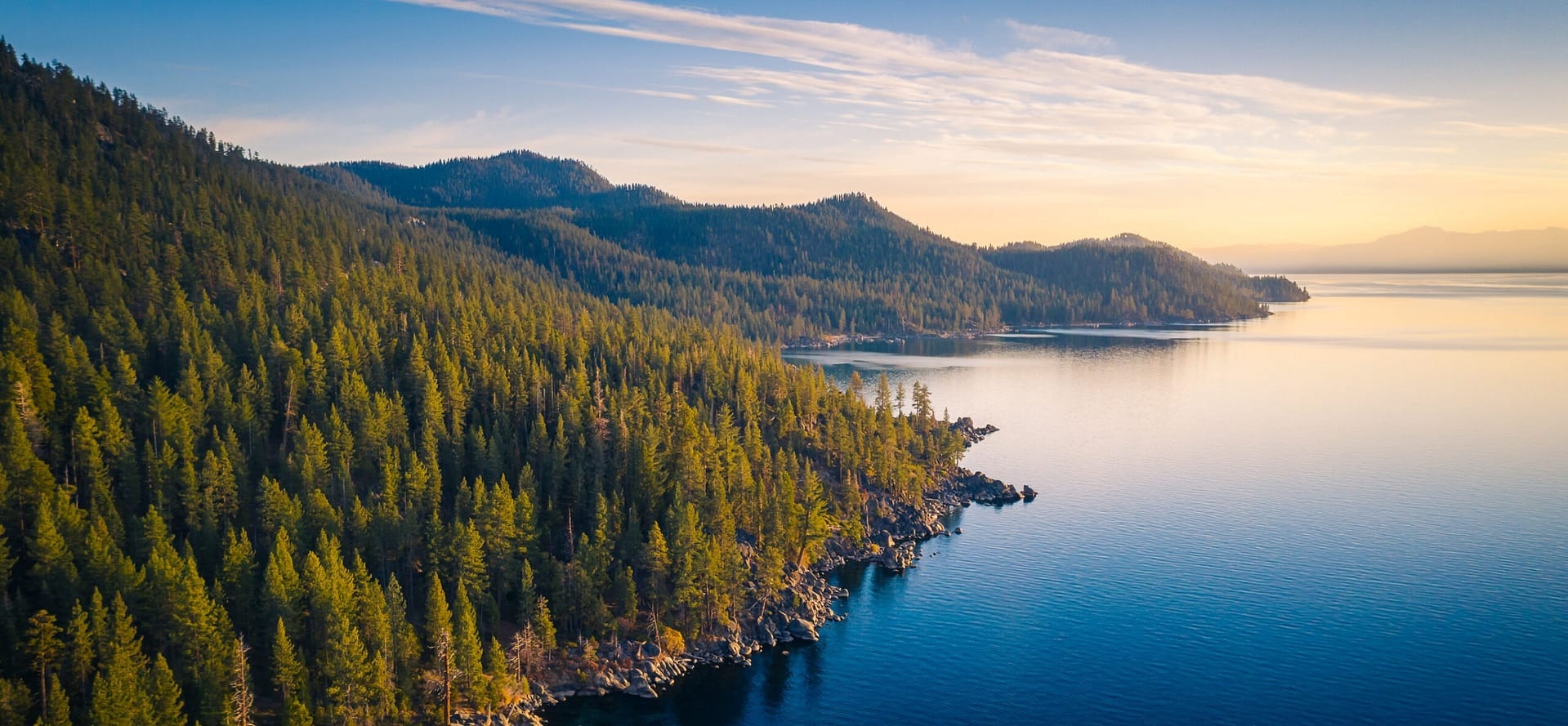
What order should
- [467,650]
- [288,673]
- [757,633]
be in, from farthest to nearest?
[757,633], [467,650], [288,673]

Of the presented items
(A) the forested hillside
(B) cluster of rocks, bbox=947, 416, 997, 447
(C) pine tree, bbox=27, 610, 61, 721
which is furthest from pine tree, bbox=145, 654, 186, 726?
(B) cluster of rocks, bbox=947, 416, 997, 447

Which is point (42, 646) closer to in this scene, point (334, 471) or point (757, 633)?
point (334, 471)

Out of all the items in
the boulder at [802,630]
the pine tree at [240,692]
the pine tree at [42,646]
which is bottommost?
the boulder at [802,630]

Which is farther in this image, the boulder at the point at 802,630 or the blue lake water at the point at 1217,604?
the boulder at the point at 802,630

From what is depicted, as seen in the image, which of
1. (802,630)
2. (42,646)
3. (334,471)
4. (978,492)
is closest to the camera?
(42,646)

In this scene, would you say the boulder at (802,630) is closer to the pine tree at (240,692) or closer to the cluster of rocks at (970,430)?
the pine tree at (240,692)

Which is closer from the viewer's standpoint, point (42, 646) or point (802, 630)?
point (42, 646)

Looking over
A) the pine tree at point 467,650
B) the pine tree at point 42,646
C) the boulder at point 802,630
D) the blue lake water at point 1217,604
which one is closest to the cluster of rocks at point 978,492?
the blue lake water at point 1217,604

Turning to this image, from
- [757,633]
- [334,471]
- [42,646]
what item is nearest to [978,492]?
[757,633]
